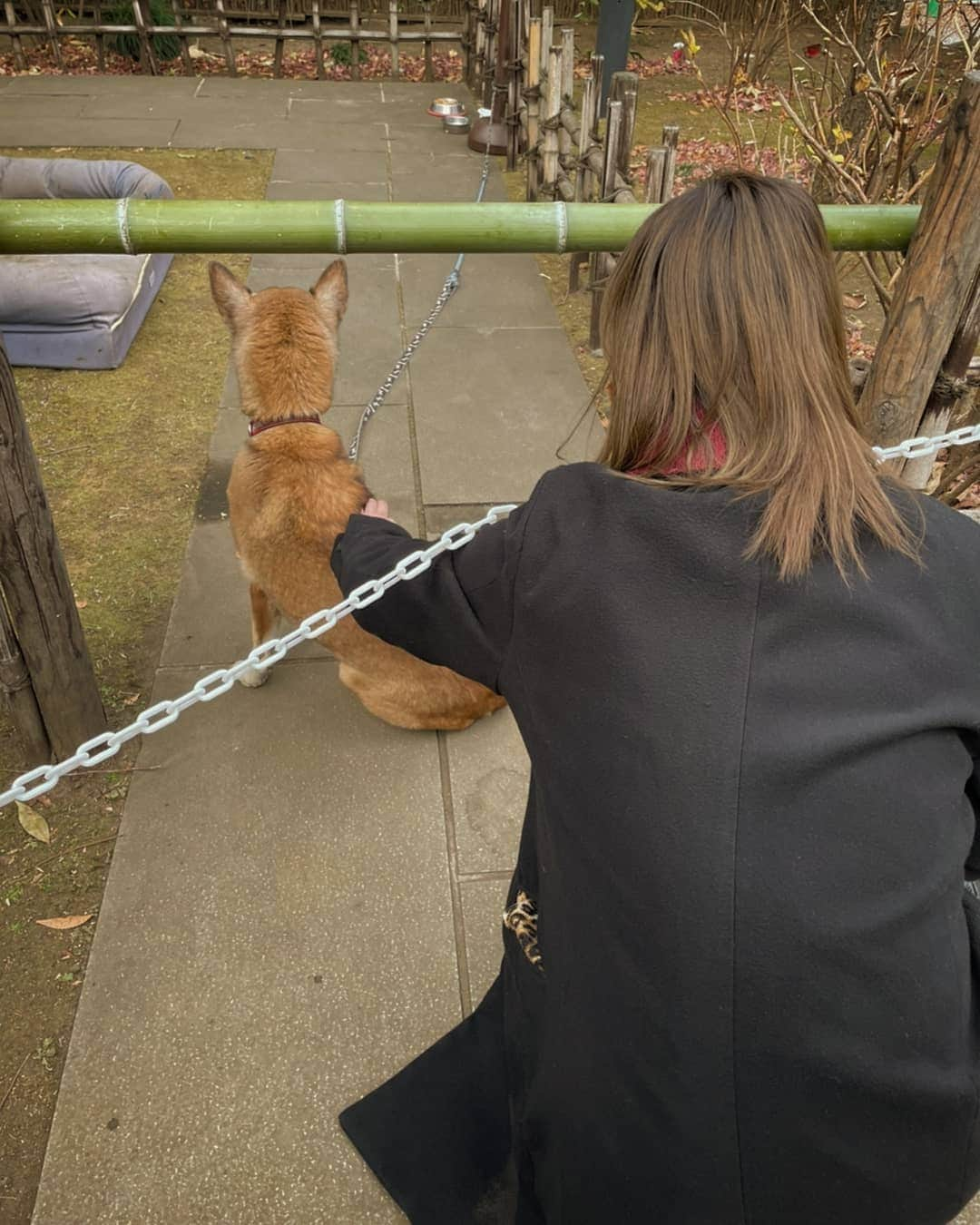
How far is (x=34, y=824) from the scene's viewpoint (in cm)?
288

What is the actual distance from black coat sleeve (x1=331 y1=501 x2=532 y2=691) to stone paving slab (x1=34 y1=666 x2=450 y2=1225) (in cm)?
124

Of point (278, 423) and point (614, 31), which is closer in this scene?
point (278, 423)

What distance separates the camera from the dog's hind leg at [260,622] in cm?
329

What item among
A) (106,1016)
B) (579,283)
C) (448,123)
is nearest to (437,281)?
(579,283)

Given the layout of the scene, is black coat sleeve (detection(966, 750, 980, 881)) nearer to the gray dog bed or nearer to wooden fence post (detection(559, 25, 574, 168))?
the gray dog bed

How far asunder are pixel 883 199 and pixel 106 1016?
4962mm

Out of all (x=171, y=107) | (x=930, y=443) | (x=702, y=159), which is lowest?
(x=702, y=159)

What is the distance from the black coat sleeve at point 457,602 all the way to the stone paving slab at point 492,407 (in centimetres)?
271

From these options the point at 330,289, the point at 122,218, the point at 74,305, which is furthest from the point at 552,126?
the point at 122,218

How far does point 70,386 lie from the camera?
17.2 feet

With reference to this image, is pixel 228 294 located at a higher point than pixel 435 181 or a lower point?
higher

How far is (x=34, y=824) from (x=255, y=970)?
0.98 m

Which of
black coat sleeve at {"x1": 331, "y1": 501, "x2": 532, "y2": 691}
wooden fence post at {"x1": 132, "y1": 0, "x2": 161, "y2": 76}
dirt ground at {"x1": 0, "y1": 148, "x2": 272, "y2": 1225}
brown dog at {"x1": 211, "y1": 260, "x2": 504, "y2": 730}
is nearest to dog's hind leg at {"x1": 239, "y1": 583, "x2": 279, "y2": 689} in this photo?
brown dog at {"x1": 211, "y1": 260, "x2": 504, "y2": 730}

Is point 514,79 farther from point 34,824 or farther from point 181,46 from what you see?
point 34,824
